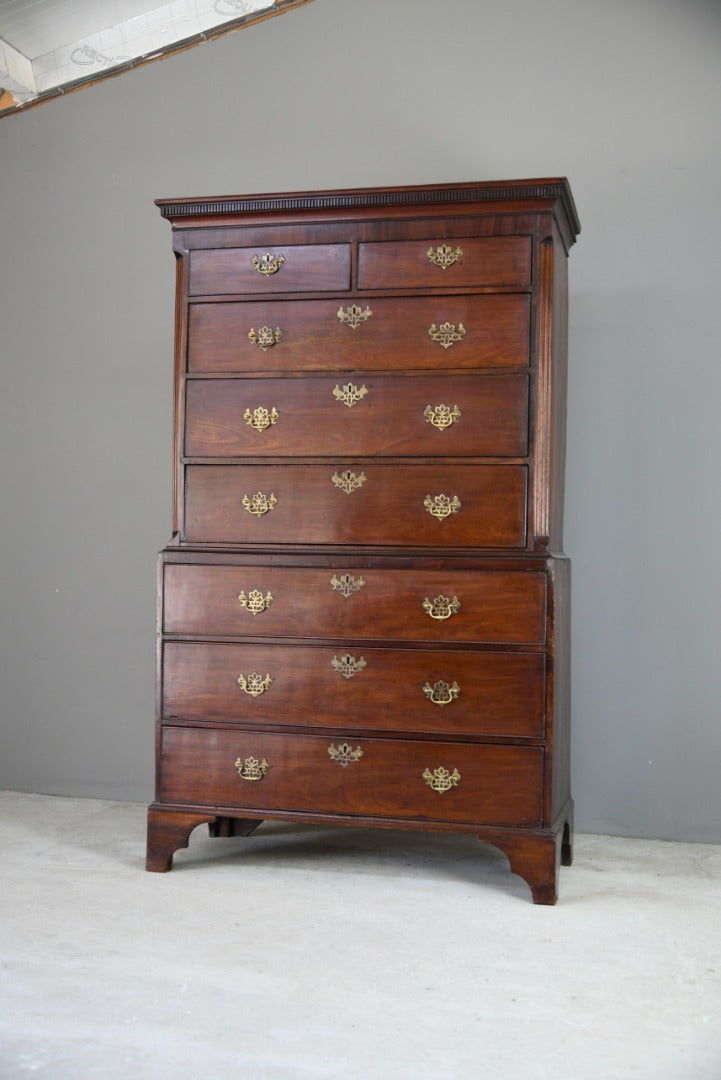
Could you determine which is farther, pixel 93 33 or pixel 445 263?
pixel 93 33

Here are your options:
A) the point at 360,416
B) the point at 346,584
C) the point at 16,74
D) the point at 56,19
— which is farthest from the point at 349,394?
the point at 16,74

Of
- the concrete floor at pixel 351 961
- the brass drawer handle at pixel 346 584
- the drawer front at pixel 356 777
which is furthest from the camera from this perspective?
the brass drawer handle at pixel 346 584

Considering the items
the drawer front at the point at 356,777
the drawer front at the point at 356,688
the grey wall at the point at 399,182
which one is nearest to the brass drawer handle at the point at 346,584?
the drawer front at the point at 356,688

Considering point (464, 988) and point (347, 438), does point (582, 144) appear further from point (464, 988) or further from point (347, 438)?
point (464, 988)

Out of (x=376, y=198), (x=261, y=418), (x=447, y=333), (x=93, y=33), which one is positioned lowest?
(x=261, y=418)

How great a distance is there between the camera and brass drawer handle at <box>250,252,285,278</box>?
2988mm

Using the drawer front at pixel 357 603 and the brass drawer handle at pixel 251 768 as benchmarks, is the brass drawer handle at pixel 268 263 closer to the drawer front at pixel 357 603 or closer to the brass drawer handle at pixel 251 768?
the drawer front at pixel 357 603

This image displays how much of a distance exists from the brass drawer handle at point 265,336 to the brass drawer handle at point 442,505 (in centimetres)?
60

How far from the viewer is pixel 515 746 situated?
2783mm

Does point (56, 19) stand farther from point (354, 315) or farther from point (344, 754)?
point (344, 754)

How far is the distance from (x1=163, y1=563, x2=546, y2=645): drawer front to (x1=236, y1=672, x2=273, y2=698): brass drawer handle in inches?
4.5

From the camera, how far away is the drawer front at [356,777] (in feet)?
9.14

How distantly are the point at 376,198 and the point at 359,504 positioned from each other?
80cm

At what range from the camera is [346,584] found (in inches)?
114
